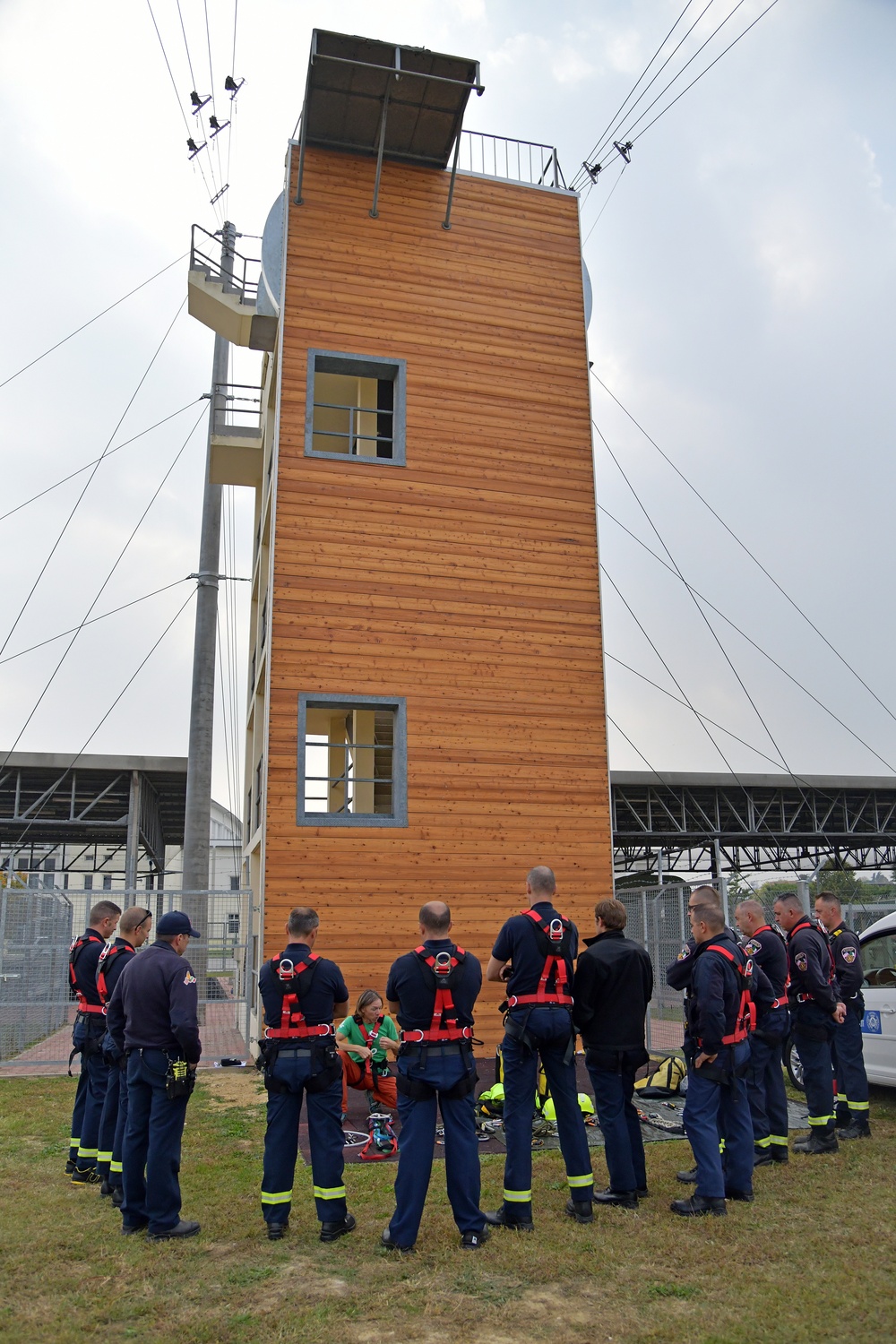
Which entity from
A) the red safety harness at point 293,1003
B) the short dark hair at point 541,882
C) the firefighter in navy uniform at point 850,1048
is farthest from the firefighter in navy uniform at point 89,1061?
the firefighter in navy uniform at point 850,1048

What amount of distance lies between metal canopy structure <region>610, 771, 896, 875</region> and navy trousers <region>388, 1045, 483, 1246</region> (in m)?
21.1

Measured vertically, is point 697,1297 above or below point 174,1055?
below

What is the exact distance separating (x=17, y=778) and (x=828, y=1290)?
24304mm

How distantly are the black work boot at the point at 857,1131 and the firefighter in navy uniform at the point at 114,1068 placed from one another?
18.4 feet

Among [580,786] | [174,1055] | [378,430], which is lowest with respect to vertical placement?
[174,1055]

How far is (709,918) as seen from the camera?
645 cm

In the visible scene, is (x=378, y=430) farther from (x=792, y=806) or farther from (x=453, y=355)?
(x=792, y=806)

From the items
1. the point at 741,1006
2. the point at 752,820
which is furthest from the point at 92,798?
the point at 741,1006

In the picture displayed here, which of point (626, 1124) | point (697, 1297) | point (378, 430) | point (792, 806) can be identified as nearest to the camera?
point (697, 1297)

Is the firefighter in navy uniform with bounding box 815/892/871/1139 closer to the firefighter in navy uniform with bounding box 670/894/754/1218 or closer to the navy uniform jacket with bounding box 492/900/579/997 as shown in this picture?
the firefighter in navy uniform with bounding box 670/894/754/1218

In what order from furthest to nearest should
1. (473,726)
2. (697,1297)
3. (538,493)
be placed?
(538,493), (473,726), (697,1297)

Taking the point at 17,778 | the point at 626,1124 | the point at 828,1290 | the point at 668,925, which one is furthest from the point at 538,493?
the point at 17,778

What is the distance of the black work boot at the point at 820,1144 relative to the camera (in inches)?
296

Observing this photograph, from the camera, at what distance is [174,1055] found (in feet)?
19.3
